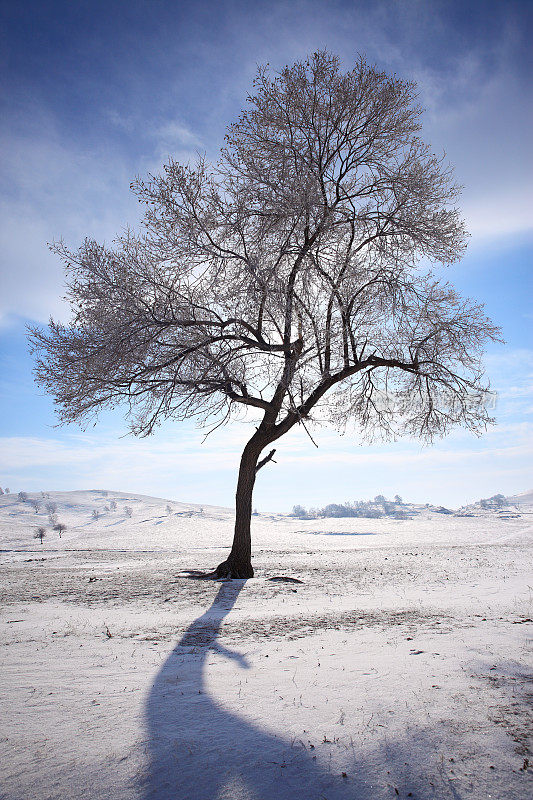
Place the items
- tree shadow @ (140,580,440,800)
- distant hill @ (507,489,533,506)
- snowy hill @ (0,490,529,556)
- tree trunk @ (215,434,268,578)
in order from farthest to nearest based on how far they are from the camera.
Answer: distant hill @ (507,489,533,506) < snowy hill @ (0,490,529,556) < tree trunk @ (215,434,268,578) < tree shadow @ (140,580,440,800)

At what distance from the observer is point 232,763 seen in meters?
2.71

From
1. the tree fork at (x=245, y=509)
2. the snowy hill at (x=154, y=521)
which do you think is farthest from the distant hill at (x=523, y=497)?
the tree fork at (x=245, y=509)

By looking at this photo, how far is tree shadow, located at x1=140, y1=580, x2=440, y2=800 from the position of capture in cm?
245

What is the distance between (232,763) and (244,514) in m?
9.75

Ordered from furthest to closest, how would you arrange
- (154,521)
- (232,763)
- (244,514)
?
(154,521) < (244,514) < (232,763)

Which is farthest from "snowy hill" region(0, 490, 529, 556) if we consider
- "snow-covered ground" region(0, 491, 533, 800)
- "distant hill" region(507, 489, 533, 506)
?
"distant hill" region(507, 489, 533, 506)

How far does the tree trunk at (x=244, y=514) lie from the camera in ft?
39.2

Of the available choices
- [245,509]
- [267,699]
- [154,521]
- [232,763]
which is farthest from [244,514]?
[154,521]

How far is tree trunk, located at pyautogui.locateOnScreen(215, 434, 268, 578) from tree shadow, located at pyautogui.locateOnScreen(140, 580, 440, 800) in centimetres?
848

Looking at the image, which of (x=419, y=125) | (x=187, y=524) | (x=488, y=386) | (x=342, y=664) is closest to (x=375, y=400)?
(x=488, y=386)

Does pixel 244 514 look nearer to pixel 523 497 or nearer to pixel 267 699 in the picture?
pixel 267 699

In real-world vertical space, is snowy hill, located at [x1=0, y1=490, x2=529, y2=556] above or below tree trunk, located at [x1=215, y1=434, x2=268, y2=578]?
below

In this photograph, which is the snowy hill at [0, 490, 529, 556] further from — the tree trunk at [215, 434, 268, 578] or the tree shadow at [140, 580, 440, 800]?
the tree shadow at [140, 580, 440, 800]

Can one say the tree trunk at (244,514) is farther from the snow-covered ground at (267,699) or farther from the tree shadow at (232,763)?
the tree shadow at (232,763)
